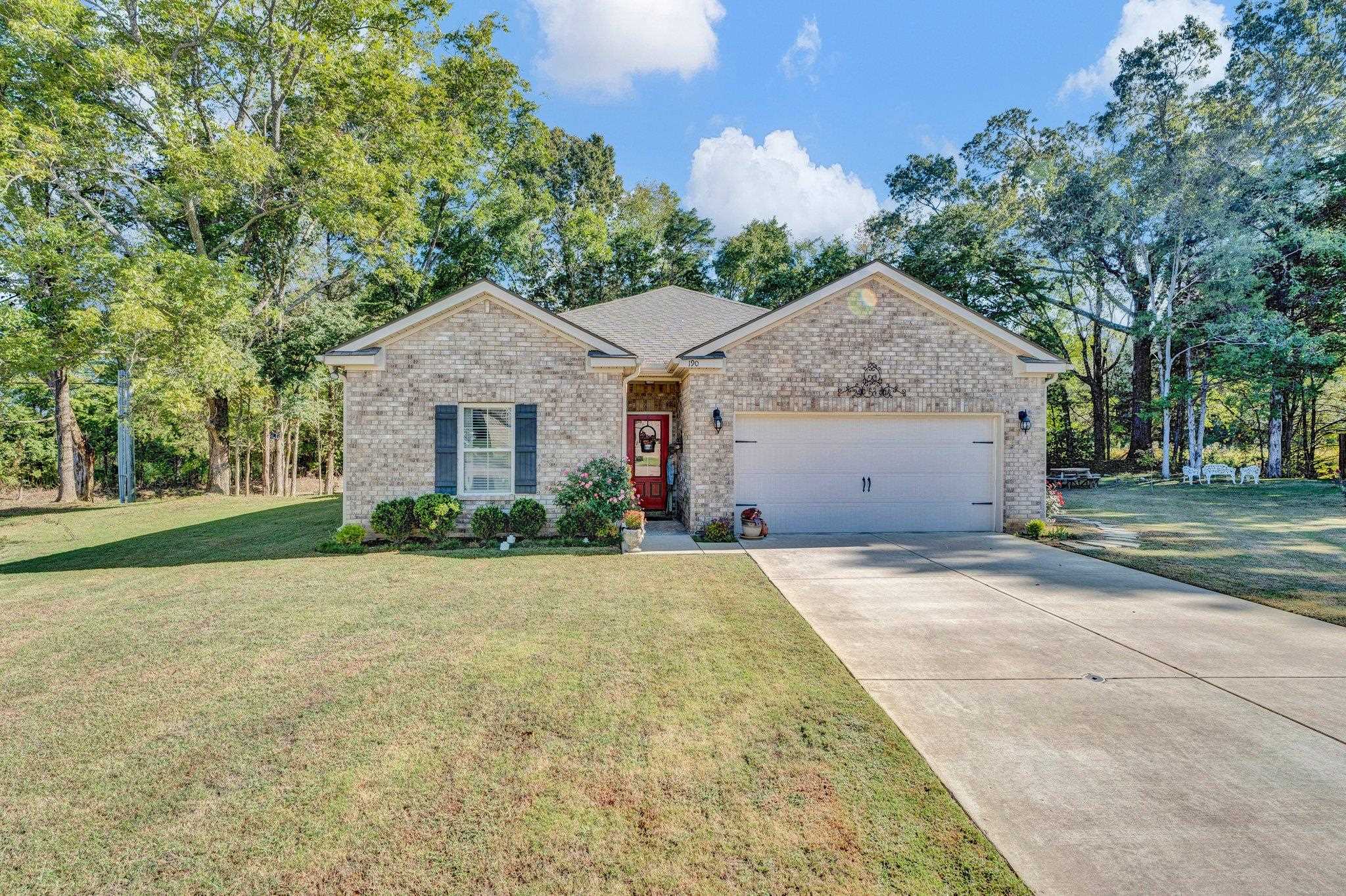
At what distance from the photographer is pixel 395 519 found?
9.75 meters

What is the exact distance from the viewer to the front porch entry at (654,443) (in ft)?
42.1

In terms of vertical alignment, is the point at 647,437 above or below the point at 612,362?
below

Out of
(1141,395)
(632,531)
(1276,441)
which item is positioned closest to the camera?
(632,531)

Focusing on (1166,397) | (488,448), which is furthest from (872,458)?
(1166,397)

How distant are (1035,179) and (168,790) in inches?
1220

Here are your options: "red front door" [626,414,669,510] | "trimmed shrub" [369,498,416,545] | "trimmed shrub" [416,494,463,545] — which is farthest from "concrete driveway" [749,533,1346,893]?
"trimmed shrub" [369,498,416,545]

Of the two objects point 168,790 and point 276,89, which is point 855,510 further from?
point 276,89

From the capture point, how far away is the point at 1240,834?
2654 millimetres

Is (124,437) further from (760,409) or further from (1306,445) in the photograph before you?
(1306,445)

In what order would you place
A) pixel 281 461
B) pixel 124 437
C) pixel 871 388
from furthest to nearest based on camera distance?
1. pixel 281 461
2. pixel 124 437
3. pixel 871 388

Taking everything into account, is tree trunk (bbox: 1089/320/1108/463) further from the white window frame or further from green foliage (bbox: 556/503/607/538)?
the white window frame

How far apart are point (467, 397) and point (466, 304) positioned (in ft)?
5.20

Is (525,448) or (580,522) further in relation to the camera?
(525,448)

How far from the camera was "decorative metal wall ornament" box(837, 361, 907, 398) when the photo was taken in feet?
35.6
